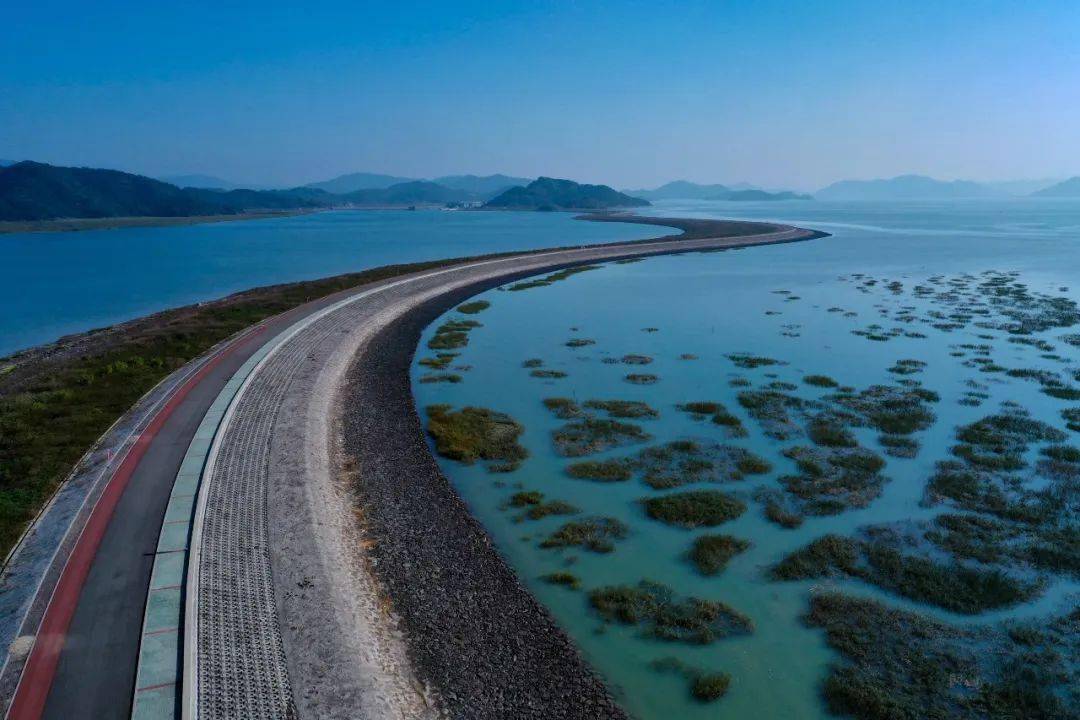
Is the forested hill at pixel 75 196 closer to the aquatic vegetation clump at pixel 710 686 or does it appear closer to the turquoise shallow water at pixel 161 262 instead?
the turquoise shallow water at pixel 161 262

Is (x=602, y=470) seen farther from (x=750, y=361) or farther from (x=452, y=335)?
(x=452, y=335)

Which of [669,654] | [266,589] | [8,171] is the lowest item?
[669,654]

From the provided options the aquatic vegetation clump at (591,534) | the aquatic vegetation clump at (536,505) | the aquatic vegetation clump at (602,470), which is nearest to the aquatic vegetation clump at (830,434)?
the aquatic vegetation clump at (602,470)

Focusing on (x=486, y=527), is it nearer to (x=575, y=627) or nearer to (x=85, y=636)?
(x=575, y=627)

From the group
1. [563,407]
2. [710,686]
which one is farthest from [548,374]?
[710,686]

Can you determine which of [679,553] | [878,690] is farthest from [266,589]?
[878,690]

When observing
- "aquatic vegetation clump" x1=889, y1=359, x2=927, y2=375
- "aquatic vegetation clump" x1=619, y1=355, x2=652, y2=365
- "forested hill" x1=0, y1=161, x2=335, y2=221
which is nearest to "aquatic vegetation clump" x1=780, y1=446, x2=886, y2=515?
"aquatic vegetation clump" x1=889, y1=359, x2=927, y2=375
